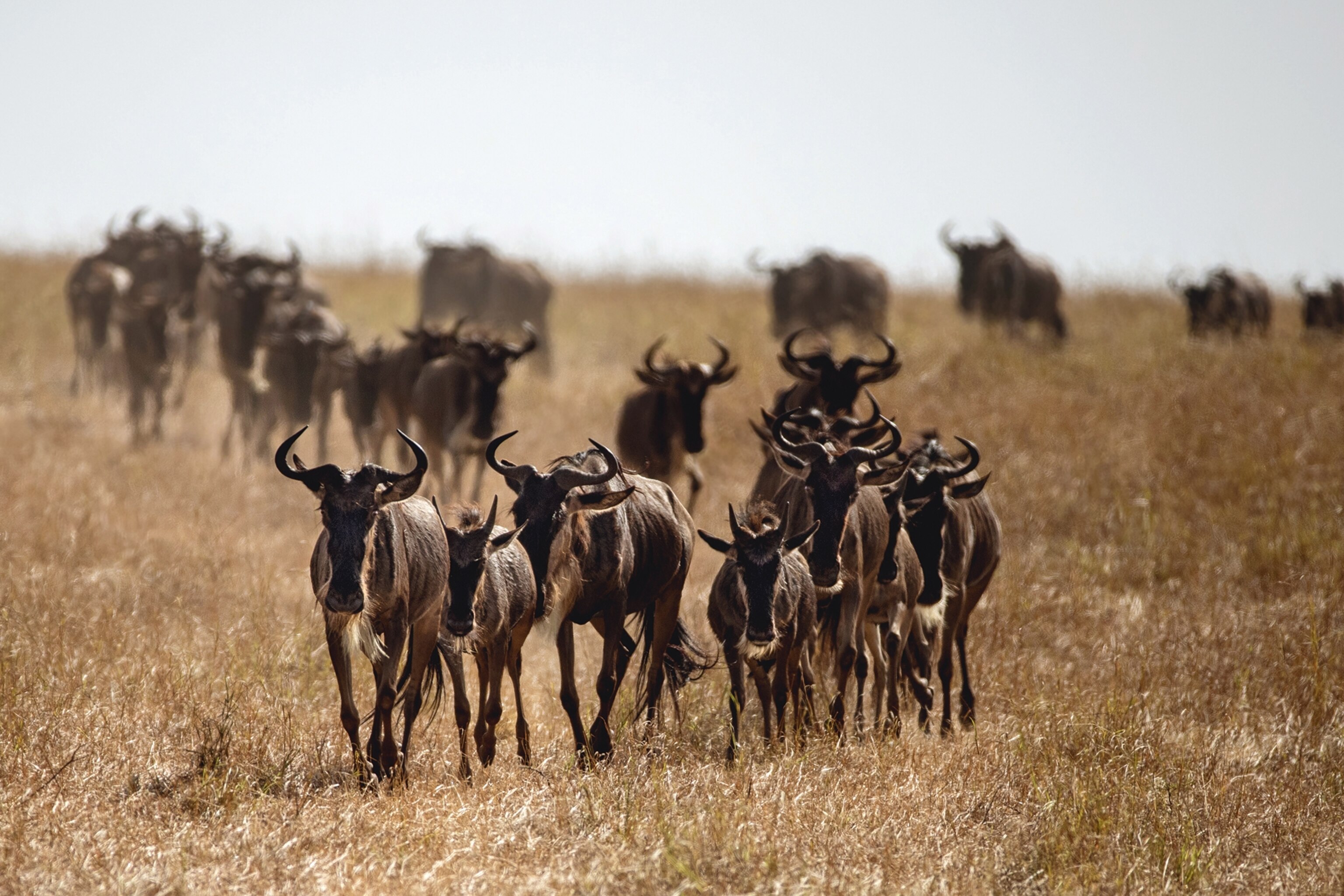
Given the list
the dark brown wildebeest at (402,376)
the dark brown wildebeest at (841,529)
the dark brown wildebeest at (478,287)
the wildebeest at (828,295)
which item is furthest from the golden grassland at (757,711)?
the dark brown wildebeest at (478,287)

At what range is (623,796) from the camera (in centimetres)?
601

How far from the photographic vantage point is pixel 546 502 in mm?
6840

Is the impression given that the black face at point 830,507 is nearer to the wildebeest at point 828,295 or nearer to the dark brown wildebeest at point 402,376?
the dark brown wildebeest at point 402,376

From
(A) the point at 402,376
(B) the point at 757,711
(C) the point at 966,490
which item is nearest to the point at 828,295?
(A) the point at 402,376

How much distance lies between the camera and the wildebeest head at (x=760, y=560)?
6.66m

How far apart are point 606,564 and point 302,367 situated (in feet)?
30.6

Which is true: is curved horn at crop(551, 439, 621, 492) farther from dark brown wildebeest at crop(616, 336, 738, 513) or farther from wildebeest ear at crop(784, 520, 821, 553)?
dark brown wildebeest at crop(616, 336, 738, 513)

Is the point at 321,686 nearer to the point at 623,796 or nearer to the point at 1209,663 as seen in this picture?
the point at 623,796

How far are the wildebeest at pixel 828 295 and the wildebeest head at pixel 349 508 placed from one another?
1524 centimetres

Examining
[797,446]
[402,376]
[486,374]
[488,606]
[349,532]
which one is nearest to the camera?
[349,532]

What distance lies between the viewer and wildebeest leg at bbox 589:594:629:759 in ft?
22.9

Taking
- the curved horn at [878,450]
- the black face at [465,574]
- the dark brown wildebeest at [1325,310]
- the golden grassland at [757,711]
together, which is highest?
the dark brown wildebeest at [1325,310]

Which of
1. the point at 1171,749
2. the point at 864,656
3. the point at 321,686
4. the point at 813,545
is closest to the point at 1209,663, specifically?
the point at 1171,749

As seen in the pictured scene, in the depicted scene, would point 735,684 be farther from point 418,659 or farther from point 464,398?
point 464,398
